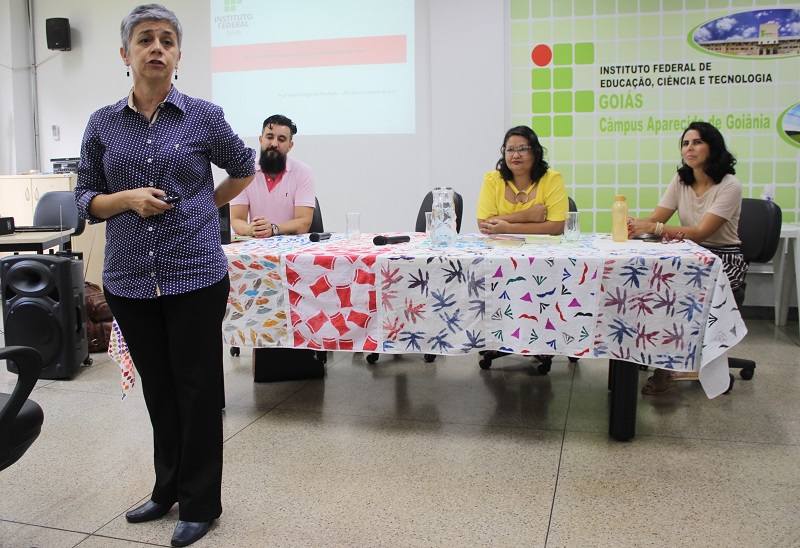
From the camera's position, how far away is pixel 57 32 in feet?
20.1

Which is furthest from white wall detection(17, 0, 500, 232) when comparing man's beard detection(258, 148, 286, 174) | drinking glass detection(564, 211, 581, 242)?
drinking glass detection(564, 211, 581, 242)

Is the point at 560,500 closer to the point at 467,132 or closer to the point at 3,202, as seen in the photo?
the point at 467,132

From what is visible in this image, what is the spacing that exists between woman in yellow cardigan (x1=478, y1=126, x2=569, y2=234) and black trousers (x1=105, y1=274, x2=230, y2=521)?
69.7 inches

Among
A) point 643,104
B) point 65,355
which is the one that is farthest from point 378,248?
point 643,104

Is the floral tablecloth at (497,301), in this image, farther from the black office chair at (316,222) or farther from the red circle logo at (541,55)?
the red circle logo at (541,55)

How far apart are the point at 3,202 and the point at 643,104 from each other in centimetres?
545

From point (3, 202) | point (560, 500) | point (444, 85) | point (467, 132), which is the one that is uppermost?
point (444, 85)

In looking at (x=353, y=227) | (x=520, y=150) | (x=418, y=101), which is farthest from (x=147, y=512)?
(x=418, y=101)

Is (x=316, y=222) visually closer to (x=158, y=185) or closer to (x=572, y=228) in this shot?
(x=572, y=228)

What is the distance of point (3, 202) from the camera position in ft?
20.6

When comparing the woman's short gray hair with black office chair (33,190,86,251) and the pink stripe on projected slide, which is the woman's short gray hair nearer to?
black office chair (33,190,86,251)

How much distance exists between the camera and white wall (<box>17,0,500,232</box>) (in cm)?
515

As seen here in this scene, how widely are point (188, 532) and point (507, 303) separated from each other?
135 cm

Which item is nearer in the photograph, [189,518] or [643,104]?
[189,518]
